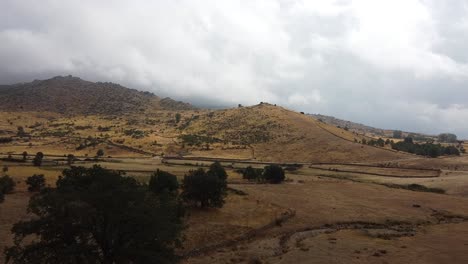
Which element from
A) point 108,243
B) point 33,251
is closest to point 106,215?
point 108,243

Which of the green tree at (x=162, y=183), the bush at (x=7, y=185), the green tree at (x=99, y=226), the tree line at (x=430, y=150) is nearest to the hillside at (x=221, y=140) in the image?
the tree line at (x=430, y=150)

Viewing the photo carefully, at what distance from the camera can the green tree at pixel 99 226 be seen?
74.3 feet

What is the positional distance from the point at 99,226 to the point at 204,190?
1060 inches

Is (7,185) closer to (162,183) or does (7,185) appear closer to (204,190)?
(162,183)

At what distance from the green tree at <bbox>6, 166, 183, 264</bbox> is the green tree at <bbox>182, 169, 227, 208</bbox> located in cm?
2441

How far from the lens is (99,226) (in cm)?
2484

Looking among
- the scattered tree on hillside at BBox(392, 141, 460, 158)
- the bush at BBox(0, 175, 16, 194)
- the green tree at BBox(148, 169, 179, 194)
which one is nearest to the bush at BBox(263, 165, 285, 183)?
the green tree at BBox(148, 169, 179, 194)

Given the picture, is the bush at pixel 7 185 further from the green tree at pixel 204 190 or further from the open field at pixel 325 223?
the green tree at pixel 204 190

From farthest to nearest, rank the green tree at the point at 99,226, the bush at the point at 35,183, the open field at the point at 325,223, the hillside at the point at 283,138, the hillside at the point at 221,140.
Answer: the hillside at the point at 283,138
the hillside at the point at 221,140
the bush at the point at 35,183
the open field at the point at 325,223
the green tree at the point at 99,226

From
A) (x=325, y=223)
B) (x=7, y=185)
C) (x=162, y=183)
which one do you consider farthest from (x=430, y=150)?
(x=7, y=185)

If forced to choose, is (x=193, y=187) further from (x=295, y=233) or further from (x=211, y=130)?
(x=211, y=130)

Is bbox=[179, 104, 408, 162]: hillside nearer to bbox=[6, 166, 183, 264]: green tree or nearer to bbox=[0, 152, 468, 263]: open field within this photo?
bbox=[0, 152, 468, 263]: open field

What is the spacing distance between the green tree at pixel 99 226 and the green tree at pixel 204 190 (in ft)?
80.1

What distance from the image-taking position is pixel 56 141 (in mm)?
139000
